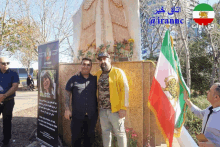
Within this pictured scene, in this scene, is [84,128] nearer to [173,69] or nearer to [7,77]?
[173,69]

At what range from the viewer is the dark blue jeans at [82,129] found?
110 inches

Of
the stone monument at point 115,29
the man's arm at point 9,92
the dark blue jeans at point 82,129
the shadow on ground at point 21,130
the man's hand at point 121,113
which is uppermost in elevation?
the stone monument at point 115,29

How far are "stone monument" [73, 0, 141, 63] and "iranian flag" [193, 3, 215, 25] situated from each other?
4284 millimetres

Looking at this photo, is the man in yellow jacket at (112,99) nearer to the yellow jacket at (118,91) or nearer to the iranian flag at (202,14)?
the yellow jacket at (118,91)

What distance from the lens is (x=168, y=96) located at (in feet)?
9.32

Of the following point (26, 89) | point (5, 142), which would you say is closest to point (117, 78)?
point (5, 142)

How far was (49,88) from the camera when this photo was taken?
364 centimetres

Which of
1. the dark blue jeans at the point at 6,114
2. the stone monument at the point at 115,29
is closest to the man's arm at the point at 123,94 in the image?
the stone monument at the point at 115,29

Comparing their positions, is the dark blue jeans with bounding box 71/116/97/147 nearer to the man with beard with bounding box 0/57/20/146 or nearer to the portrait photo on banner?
the portrait photo on banner

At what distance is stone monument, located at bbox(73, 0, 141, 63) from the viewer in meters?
4.50

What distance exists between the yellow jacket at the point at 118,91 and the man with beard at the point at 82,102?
1.10ft

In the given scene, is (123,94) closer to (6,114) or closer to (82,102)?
(82,102)

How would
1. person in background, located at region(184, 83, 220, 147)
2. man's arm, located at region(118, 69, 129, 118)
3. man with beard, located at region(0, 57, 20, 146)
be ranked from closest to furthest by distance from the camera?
person in background, located at region(184, 83, 220, 147)
man's arm, located at region(118, 69, 129, 118)
man with beard, located at region(0, 57, 20, 146)

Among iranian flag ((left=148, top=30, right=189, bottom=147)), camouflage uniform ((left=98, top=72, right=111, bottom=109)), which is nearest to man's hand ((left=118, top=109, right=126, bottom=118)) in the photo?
camouflage uniform ((left=98, top=72, right=111, bottom=109))
